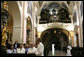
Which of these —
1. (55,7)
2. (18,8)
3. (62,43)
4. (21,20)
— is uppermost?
(55,7)

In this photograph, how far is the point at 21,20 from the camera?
32.9 feet

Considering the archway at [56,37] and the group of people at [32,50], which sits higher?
the group of people at [32,50]

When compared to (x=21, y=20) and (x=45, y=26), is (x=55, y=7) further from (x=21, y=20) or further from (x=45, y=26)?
(x=21, y=20)

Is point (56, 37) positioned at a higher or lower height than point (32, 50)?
lower

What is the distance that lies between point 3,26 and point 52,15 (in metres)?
20.8

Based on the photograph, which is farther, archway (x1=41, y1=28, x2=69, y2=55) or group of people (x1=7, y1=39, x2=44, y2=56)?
archway (x1=41, y1=28, x2=69, y2=55)

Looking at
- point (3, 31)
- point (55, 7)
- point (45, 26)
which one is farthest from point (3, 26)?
point (55, 7)

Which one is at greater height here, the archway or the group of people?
the group of people

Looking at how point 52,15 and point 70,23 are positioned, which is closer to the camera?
point 70,23

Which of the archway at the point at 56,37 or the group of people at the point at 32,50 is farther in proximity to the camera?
the archway at the point at 56,37

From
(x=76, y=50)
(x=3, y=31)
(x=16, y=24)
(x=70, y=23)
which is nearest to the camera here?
(x=3, y=31)

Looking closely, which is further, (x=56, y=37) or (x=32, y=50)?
(x=56, y=37)

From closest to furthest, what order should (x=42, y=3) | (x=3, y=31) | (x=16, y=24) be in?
(x=3, y=31) < (x=16, y=24) < (x=42, y=3)

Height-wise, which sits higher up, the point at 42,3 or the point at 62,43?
the point at 42,3
